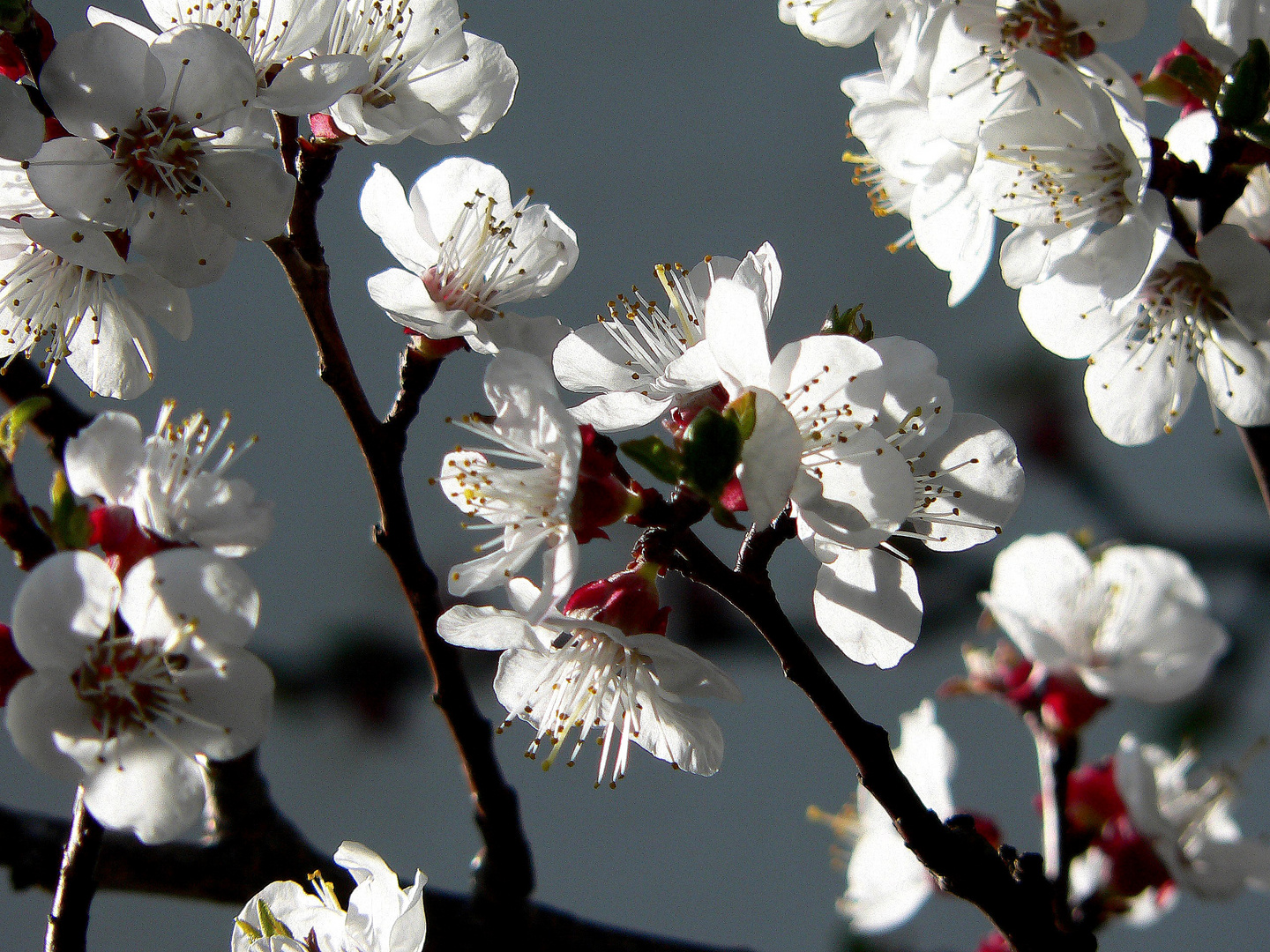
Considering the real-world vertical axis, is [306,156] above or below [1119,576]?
above

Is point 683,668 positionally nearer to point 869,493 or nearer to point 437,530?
point 869,493

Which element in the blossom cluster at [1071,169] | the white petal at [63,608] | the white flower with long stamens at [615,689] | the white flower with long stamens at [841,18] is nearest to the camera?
the white petal at [63,608]

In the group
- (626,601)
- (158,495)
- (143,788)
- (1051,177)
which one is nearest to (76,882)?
(143,788)

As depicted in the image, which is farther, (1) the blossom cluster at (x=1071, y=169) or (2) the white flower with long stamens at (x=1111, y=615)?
(2) the white flower with long stamens at (x=1111, y=615)

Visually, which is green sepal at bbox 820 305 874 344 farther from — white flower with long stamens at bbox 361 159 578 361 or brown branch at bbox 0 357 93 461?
brown branch at bbox 0 357 93 461

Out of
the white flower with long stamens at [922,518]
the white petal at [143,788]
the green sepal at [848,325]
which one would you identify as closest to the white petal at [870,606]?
the white flower with long stamens at [922,518]

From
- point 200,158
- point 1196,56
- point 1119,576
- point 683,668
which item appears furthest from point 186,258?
point 1119,576

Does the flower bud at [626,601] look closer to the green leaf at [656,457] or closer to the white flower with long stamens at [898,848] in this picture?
the green leaf at [656,457]
